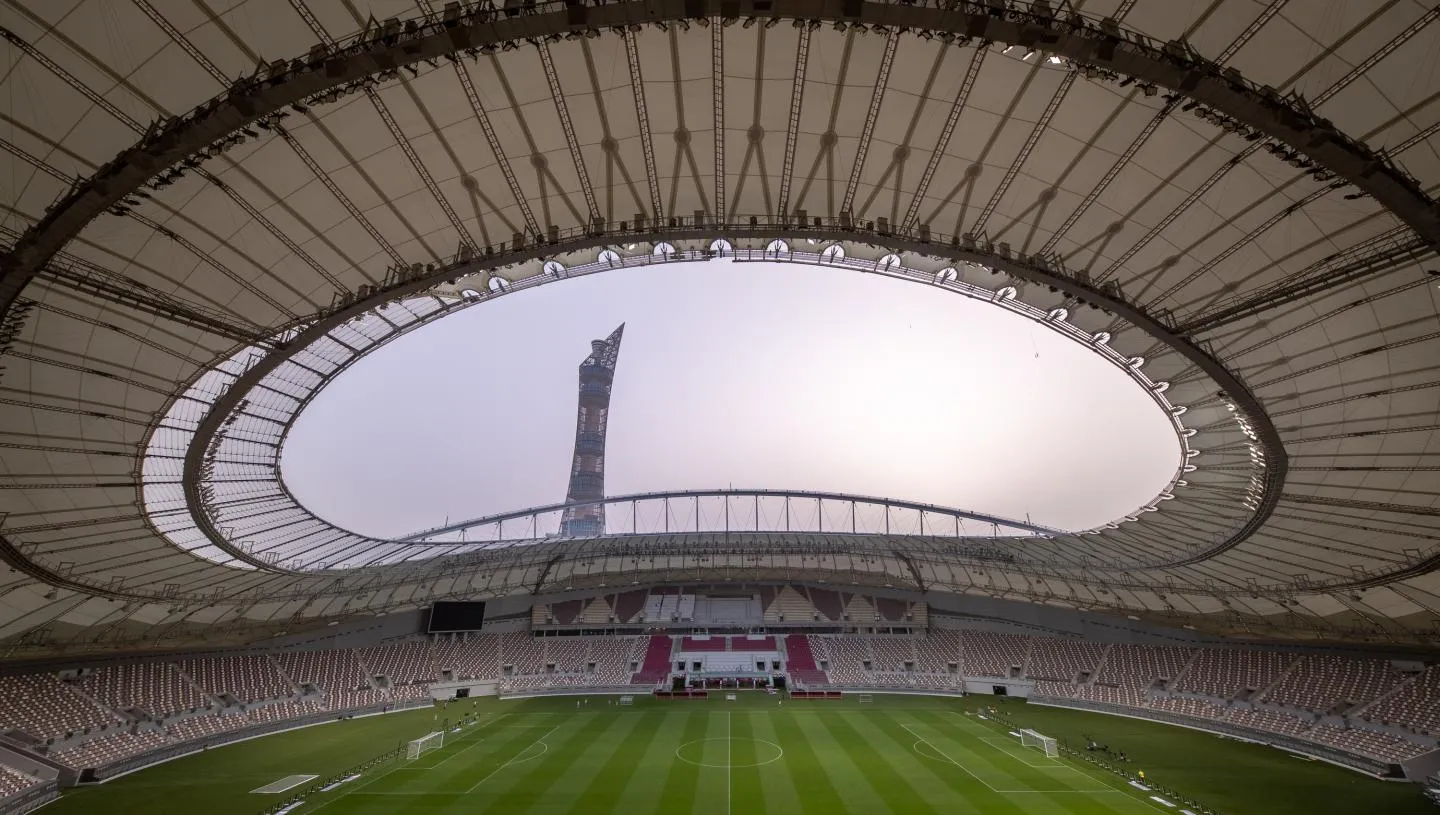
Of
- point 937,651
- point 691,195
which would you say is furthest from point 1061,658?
point 691,195

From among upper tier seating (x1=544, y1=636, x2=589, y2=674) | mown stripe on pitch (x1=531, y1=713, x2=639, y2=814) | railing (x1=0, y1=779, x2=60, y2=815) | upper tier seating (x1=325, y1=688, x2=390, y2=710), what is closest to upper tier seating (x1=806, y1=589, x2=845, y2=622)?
upper tier seating (x1=544, y1=636, x2=589, y2=674)

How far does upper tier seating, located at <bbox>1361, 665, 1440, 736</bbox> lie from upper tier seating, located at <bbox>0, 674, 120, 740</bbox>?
78.2m

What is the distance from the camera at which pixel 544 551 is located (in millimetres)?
66812

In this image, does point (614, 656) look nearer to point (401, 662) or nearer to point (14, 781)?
point (401, 662)

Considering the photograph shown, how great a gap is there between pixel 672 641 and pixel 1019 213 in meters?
59.9

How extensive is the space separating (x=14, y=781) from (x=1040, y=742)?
52779 millimetres

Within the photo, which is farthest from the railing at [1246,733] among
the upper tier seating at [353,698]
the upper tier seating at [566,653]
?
the upper tier seating at [353,698]

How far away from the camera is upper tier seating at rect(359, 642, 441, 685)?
60.4 m

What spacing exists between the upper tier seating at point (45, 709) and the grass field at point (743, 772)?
794 cm

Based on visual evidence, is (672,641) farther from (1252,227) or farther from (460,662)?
(1252,227)

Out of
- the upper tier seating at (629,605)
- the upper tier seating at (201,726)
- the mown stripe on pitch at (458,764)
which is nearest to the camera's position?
the mown stripe on pitch at (458,764)

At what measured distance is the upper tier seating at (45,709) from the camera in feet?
121

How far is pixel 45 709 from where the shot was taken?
39.2 m

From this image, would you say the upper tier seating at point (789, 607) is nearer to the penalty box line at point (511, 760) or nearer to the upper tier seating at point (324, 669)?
the penalty box line at point (511, 760)
